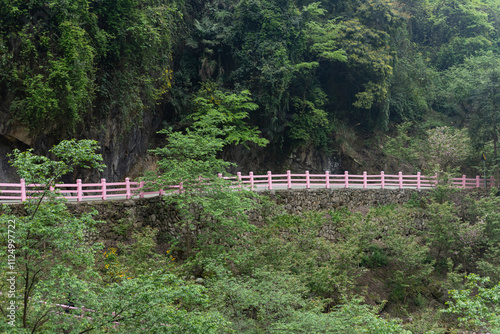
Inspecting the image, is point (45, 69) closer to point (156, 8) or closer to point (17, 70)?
point (17, 70)

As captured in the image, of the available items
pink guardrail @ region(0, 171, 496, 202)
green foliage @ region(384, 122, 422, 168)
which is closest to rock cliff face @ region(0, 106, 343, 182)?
pink guardrail @ region(0, 171, 496, 202)

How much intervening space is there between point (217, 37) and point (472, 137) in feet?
47.9

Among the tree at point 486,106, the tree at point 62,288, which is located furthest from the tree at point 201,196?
the tree at point 486,106

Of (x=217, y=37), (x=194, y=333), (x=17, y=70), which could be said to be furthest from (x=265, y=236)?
(x=217, y=37)

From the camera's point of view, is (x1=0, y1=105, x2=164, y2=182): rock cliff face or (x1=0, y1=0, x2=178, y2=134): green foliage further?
(x1=0, y1=105, x2=164, y2=182): rock cliff face

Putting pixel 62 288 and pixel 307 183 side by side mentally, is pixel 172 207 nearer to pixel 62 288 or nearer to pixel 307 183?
pixel 307 183

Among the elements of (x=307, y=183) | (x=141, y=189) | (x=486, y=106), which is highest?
(x=486, y=106)

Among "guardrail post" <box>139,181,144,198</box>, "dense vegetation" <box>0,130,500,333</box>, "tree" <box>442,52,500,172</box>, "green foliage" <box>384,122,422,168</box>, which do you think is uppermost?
"tree" <box>442,52,500,172</box>

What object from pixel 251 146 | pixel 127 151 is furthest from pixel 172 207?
pixel 251 146

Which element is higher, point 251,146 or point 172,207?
point 251,146

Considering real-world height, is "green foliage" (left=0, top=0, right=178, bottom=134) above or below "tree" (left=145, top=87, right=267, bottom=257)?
above

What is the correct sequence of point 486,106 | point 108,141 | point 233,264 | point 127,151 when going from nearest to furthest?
point 233,264 < point 108,141 < point 127,151 < point 486,106

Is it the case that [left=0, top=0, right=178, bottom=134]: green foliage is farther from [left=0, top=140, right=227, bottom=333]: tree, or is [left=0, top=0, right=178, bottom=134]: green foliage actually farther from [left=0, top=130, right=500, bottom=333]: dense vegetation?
[left=0, top=140, right=227, bottom=333]: tree

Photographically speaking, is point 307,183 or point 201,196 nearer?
point 201,196
